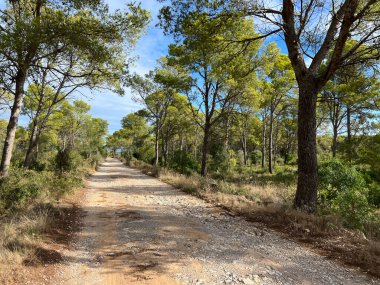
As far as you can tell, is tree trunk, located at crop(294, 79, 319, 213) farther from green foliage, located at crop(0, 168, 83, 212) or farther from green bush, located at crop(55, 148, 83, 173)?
green bush, located at crop(55, 148, 83, 173)

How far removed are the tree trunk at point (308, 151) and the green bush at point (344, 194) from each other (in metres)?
1.02

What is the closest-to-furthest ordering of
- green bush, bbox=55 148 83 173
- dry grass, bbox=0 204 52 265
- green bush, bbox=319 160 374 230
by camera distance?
dry grass, bbox=0 204 52 265, green bush, bbox=319 160 374 230, green bush, bbox=55 148 83 173

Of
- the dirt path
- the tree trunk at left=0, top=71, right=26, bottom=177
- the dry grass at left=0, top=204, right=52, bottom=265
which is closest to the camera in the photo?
the dirt path

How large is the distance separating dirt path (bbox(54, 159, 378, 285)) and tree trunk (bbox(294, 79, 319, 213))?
180 centimetres

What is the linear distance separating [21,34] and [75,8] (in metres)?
2.61

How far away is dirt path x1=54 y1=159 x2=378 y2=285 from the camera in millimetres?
4055

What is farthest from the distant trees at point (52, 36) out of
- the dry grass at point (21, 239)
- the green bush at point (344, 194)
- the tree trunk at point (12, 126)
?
the green bush at point (344, 194)

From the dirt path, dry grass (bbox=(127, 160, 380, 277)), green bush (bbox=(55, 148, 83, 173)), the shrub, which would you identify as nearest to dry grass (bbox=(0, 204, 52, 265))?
the dirt path

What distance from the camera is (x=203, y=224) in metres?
7.20

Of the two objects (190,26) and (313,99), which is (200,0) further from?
(313,99)

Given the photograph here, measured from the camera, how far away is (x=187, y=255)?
16.1 ft

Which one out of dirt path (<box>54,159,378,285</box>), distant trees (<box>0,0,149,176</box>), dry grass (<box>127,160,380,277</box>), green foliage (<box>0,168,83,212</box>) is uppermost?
distant trees (<box>0,0,149,176</box>)

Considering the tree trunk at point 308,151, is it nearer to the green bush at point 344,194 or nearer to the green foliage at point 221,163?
the green bush at point 344,194

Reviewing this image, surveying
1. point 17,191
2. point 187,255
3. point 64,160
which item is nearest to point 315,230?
point 187,255
